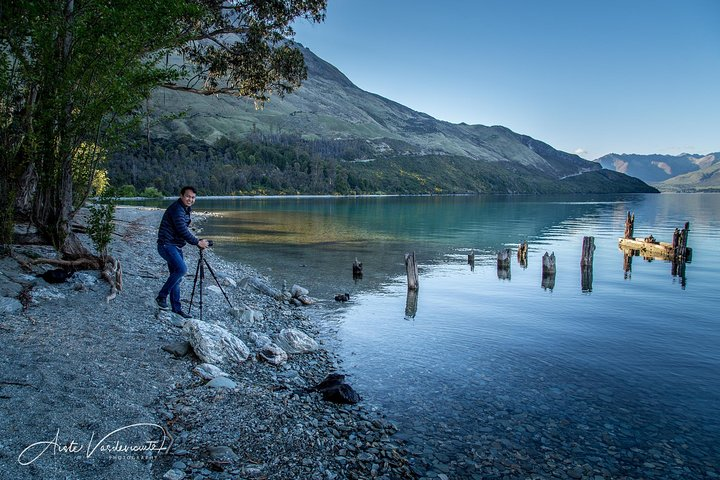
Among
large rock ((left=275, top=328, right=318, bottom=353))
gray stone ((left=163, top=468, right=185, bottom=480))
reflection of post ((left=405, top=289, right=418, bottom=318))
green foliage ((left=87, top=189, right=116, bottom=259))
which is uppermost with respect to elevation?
green foliage ((left=87, top=189, right=116, bottom=259))

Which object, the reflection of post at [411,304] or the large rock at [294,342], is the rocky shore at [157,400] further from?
the reflection of post at [411,304]

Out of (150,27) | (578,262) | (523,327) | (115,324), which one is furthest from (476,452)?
(578,262)

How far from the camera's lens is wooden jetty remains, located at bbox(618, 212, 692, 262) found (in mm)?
38719

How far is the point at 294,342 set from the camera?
13398 millimetres

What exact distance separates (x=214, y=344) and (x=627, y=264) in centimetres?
3723

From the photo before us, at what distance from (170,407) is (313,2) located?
22.1 m

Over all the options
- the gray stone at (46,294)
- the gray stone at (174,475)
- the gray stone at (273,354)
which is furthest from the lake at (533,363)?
the gray stone at (46,294)

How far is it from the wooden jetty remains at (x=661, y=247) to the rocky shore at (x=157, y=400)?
3739 centimetres

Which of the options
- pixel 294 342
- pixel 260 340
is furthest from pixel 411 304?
pixel 260 340

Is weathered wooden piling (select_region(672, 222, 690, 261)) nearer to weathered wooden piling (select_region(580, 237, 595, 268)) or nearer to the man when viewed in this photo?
weathered wooden piling (select_region(580, 237, 595, 268))

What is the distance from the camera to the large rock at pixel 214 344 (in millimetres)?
10680

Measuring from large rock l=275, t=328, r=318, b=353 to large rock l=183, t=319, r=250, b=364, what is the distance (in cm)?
152

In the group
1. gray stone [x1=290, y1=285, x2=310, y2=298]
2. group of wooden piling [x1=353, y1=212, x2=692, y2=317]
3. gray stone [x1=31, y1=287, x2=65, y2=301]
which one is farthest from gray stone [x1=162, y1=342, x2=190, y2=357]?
group of wooden piling [x1=353, y1=212, x2=692, y2=317]

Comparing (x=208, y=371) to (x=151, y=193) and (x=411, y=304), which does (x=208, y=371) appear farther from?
(x=151, y=193)
